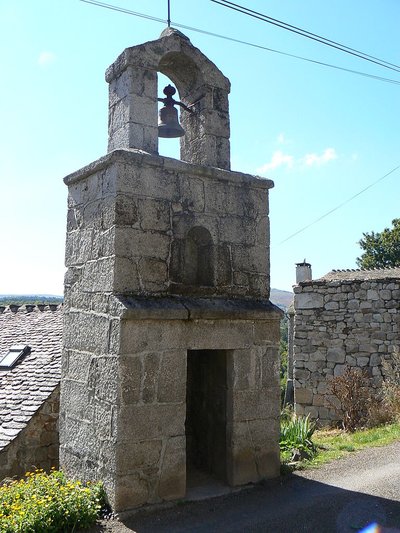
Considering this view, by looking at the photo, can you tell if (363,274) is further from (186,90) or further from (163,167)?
(163,167)

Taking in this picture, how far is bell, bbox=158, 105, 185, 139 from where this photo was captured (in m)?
4.99

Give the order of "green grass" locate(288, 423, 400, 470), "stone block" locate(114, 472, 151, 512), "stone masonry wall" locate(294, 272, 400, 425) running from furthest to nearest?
"stone masonry wall" locate(294, 272, 400, 425), "green grass" locate(288, 423, 400, 470), "stone block" locate(114, 472, 151, 512)

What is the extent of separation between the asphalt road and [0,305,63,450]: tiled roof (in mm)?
4126

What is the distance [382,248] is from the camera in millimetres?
26344

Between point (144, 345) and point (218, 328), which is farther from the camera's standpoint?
point (218, 328)

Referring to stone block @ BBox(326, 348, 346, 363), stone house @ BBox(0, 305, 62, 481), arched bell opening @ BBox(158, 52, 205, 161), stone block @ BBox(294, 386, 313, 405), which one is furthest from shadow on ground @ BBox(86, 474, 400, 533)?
stone block @ BBox(294, 386, 313, 405)

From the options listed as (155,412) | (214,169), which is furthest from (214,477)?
(214,169)

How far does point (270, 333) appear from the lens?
4.89 metres

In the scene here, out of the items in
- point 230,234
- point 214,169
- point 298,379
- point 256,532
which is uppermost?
point 214,169

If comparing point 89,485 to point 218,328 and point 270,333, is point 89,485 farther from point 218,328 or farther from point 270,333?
point 270,333

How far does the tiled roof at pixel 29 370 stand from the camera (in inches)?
301

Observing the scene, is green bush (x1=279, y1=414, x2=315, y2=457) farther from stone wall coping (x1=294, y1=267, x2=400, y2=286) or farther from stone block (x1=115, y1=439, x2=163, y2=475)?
stone wall coping (x1=294, y1=267, x2=400, y2=286)

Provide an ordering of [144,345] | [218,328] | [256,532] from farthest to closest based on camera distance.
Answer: [218,328]
[144,345]
[256,532]

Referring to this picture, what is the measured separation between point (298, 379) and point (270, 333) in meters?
6.79
